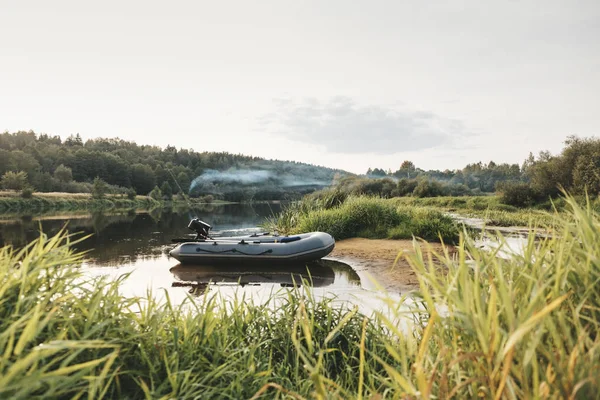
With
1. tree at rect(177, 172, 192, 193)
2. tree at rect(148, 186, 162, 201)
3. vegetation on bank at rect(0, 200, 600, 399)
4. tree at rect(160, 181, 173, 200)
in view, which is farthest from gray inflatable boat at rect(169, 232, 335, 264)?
tree at rect(177, 172, 192, 193)

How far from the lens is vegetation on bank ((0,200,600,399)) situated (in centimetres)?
124

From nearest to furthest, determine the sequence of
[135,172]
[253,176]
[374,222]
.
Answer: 1. [374,222]
2. [135,172]
3. [253,176]

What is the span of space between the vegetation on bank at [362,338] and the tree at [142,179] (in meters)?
85.2

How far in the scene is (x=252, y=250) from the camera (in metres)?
8.88

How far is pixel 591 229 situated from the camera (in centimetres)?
162

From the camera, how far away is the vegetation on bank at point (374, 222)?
1198 centimetres

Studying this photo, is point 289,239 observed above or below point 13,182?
below

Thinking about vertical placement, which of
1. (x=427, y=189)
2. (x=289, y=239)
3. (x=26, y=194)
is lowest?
(x=289, y=239)

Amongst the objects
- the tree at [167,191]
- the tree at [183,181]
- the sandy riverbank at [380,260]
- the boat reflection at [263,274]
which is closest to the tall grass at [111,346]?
the sandy riverbank at [380,260]

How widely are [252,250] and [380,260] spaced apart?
3144 mm

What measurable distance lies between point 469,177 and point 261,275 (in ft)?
236

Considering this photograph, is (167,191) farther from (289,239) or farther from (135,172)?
(289,239)

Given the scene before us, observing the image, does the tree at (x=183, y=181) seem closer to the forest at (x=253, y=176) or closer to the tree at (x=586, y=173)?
the forest at (x=253, y=176)

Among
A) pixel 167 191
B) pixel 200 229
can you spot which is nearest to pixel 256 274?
pixel 200 229
